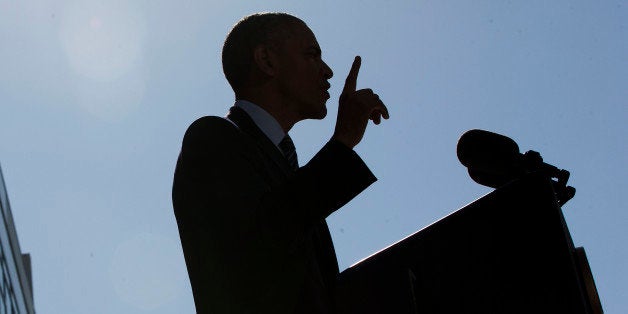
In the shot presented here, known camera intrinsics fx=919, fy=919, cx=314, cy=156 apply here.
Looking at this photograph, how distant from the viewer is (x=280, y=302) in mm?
2357

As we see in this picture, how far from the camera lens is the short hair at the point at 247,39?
10.5 ft

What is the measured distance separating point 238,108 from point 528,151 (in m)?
1.01

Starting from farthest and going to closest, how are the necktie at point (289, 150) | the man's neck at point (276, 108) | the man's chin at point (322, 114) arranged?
the man's chin at point (322, 114)
the man's neck at point (276, 108)
the necktie at point (289, 150)

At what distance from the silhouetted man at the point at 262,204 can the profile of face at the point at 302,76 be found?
132mm

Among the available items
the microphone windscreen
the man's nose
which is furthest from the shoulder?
the microphone windscreen

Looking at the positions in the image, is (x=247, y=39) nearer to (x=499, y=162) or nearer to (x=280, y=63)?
(x=280, y=63)

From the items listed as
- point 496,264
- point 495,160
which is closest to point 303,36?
point 495,160

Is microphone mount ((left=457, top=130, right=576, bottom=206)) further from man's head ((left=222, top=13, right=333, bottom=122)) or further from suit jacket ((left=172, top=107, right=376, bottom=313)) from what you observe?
man's head ((left=222, top=13, right=333, bottom=122))

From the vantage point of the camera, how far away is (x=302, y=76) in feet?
10.4

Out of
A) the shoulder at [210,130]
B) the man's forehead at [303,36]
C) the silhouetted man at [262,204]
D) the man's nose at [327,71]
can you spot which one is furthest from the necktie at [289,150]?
the man's forehead at [303,36]

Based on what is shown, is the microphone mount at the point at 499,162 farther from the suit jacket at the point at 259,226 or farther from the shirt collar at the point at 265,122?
the shirt collar at the point at 265,122

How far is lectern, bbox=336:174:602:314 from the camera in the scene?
2.02 m

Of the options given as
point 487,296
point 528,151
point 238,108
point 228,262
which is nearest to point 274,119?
point 238,108

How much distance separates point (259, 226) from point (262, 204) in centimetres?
6
